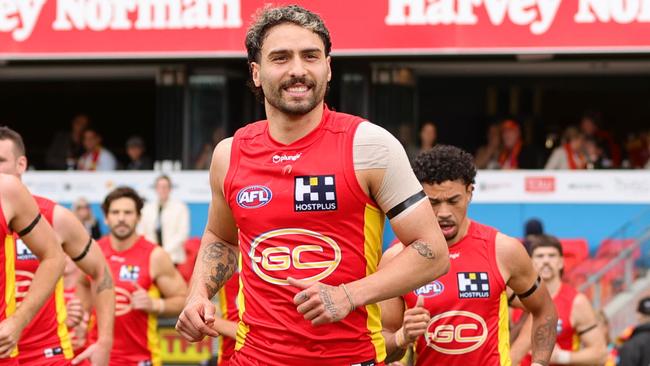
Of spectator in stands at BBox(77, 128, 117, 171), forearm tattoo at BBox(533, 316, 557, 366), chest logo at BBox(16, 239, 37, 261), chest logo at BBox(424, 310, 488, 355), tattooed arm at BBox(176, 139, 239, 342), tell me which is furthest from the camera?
spectator in stands at BBox(77, 128, 117, 171)

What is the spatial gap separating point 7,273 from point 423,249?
2.68 m

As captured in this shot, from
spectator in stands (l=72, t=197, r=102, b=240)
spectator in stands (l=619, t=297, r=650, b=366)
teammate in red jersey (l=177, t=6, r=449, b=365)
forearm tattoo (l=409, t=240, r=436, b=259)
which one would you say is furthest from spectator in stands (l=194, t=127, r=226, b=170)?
forearm tattoo (l=409, t=240, r=436, b=259)

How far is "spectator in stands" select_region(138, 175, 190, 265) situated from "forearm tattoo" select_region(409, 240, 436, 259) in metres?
10.4

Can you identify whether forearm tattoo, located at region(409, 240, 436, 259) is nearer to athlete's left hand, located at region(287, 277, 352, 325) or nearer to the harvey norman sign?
athlete's left hand, located at region(287, 277, 352, 325)

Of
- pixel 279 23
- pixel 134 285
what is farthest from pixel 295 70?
pixel 134 285

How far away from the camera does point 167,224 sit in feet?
49.4

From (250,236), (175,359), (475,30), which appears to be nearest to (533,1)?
(475,30)

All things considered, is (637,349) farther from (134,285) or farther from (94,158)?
(94,158)

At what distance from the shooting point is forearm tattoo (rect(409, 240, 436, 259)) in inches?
185

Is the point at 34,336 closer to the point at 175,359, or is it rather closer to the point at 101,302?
the point at 101,302

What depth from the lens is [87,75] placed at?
18.4 meters

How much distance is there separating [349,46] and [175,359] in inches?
161

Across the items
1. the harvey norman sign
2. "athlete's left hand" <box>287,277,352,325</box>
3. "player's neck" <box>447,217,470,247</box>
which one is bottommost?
"athlete's left hand" <box>287,277,352,325</box>

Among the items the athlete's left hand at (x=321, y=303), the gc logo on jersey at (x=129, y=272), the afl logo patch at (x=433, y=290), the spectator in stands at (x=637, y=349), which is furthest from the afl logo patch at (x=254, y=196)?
the spectator in stands at (x=637, y=349)
